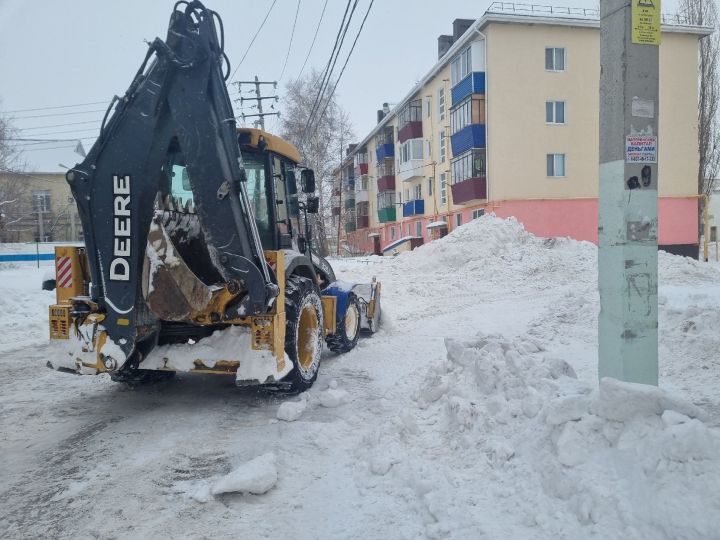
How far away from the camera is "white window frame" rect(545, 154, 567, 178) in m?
26.3

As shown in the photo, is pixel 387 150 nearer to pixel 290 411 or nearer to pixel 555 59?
pixel 555 59

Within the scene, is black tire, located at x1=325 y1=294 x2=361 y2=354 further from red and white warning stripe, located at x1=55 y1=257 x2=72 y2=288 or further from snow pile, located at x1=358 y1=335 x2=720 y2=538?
red and white warning stripe, located at x1=55 y1=257 x2=72 y2=288

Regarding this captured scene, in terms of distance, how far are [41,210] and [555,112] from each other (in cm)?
4229

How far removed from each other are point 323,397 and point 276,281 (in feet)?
4.10

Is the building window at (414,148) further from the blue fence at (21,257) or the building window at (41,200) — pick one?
the building window at (41,200)

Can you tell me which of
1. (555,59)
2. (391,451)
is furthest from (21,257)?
Answer: (391,451)

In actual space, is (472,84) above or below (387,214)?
above

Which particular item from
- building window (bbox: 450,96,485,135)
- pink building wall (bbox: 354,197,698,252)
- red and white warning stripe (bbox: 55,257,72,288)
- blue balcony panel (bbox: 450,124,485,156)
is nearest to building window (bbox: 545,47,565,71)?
building window (bbox: 450,96,485,135)

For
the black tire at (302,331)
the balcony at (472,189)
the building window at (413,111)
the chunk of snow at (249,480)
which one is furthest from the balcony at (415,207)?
the chunk of snow at (249,480)

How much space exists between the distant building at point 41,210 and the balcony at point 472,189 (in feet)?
105

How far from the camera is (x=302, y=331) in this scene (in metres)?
5.98

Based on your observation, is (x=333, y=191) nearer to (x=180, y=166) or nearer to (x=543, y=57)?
(x=543, y=57)

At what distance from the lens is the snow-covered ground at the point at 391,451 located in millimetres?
2770

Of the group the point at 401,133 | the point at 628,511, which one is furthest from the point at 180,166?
the point at 401,133
